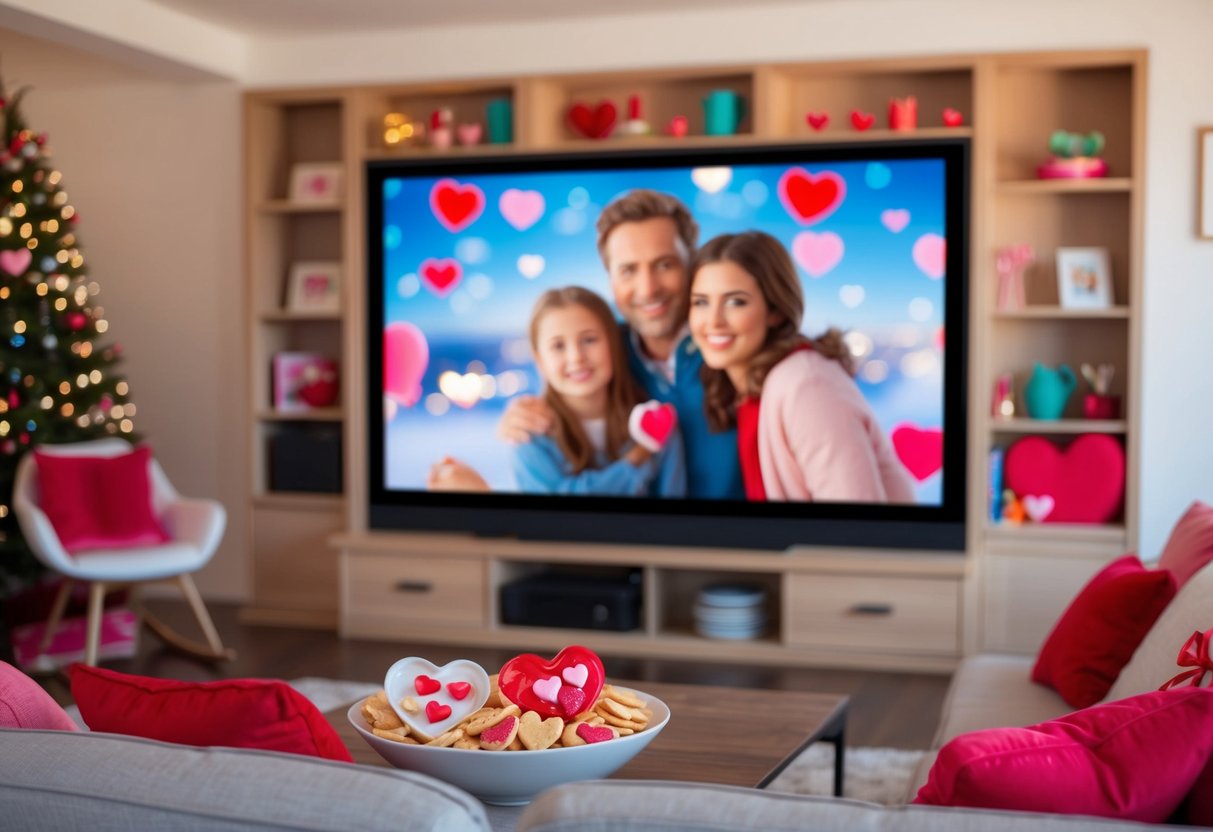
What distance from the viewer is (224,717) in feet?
5.32

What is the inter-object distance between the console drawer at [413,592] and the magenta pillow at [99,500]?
2.60 feet

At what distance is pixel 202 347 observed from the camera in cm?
607

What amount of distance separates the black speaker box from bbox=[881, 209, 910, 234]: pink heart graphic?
162cm

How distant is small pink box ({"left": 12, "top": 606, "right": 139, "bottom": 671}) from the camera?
16.1 ft

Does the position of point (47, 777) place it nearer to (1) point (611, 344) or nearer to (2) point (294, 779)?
(2) point (294, 779)

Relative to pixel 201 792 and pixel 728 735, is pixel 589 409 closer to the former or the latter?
pixel 728 735

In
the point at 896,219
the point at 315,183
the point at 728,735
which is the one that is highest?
the point at 315,183

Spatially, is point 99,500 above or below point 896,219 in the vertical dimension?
below

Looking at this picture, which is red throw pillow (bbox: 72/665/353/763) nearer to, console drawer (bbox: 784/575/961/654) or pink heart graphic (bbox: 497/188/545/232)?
console drawer (bbox: 784/575/961/654)

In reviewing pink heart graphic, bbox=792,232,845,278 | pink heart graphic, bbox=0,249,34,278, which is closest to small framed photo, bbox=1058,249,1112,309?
pink heart graphic, bbox=792,232,845,278

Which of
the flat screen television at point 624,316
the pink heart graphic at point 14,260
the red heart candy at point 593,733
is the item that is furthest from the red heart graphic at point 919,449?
the pink heart graphic at point 14,260

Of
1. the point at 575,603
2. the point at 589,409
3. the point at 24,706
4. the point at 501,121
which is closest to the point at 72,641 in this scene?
the point at 575,603

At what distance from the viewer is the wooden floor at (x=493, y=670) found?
427 cm

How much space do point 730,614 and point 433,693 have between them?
301 centimetres
